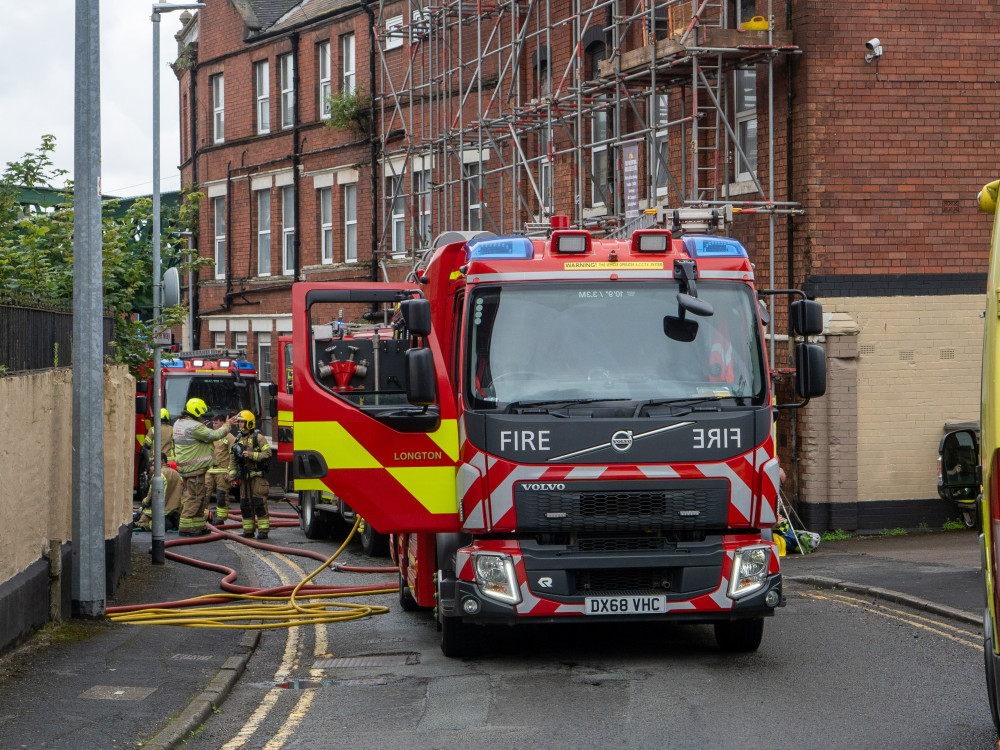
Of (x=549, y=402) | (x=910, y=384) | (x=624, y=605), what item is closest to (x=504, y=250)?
(x=549, y=402)

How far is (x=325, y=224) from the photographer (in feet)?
113

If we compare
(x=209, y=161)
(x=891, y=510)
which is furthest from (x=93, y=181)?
(x=209, y=161)

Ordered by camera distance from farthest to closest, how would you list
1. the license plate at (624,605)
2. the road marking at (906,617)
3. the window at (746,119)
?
1. the window at (746,119)
2. the road marking at (906,617)
3. the license plate at (624,605)

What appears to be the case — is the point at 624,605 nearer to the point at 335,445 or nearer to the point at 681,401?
the point at 681,401

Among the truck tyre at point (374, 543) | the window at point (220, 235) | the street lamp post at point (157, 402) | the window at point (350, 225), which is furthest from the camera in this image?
the window at point (220, 235)

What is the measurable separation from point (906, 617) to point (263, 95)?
93.4ft

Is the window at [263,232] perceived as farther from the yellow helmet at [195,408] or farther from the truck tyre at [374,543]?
the truck tyre at [374,543]

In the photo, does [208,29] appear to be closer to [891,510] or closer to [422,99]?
[422,99]

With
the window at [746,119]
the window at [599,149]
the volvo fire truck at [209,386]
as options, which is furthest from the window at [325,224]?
the window at [746,119]

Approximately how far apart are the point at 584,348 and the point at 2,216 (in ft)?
20.9

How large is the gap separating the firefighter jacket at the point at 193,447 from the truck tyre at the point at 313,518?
1.50 metres

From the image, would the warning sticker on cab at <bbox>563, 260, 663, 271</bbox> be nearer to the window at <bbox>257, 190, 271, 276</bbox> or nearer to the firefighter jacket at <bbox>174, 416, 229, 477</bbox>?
the firefighter jacket at <bbox>174, 416, 229, 477</bbox>

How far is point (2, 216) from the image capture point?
12930 mm

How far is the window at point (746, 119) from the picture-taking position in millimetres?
18938
